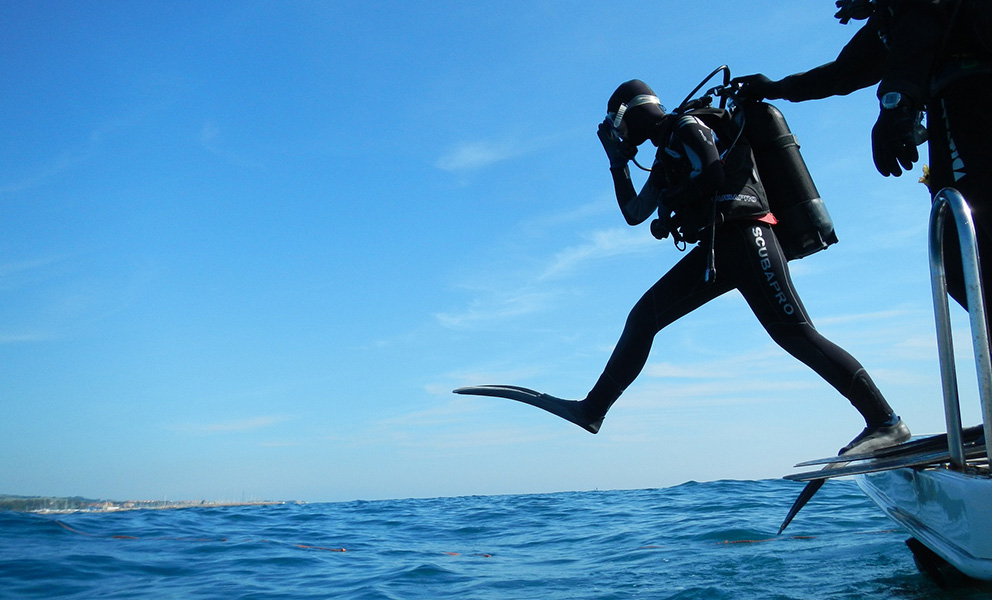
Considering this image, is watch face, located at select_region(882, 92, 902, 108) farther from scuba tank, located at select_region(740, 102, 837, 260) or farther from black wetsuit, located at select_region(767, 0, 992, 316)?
scuba tank, located at select_region(740, 102, 837, 260)

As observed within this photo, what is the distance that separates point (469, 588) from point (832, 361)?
2.34 metres

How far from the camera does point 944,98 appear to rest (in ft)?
7.98

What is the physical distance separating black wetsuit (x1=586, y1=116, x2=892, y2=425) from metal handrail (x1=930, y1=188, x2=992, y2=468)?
3.42 feet

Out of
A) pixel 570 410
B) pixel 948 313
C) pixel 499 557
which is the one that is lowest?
pixel 499 557

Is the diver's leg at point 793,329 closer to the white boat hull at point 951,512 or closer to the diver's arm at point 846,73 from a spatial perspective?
the white boat hull at point 951,512

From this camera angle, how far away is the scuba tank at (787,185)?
3258mm

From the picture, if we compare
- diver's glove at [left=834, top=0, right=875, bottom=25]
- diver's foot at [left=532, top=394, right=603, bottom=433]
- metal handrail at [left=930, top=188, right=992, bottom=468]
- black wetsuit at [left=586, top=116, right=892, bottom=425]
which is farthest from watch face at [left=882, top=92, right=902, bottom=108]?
diver's foot at [left=532, top=394, right=603, bottom=433]

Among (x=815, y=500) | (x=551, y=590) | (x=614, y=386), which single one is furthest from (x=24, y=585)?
(x=815, y=500)

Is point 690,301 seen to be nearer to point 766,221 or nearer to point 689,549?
point 766,221

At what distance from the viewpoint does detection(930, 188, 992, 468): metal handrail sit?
5.43 feet

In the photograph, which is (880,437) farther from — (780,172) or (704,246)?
(780,172)

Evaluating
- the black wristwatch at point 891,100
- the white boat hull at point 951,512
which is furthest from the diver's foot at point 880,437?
the black wristwatch at point 891,100

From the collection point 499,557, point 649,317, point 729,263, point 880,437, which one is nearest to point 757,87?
point 729,263

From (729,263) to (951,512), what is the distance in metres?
1.57
